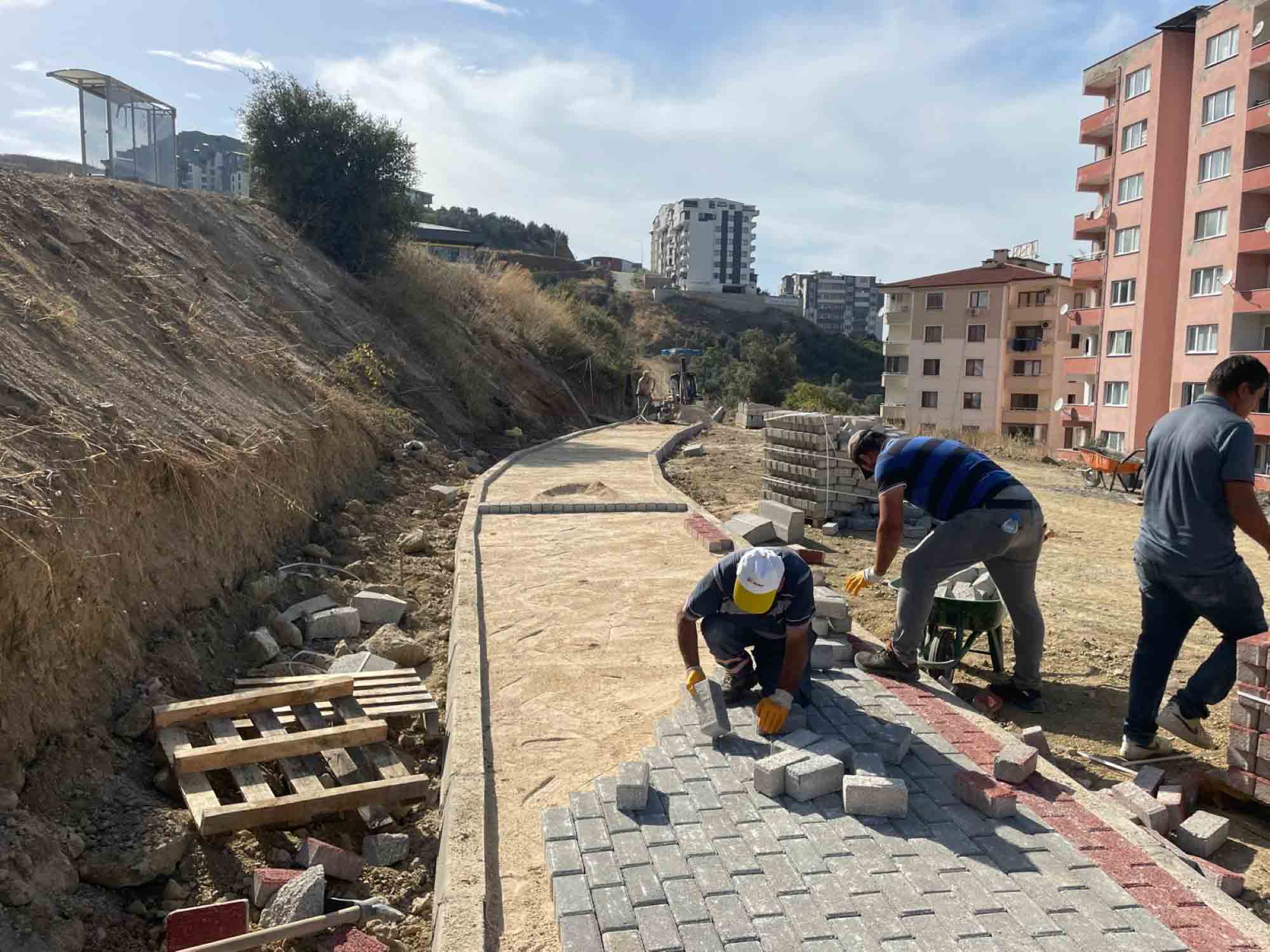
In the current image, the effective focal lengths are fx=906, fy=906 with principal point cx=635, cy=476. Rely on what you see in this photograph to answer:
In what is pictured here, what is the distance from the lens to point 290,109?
1880cm

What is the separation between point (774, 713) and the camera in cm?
413

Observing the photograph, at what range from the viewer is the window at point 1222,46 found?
87.7 feet

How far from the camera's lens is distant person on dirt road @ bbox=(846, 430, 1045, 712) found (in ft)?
15.9

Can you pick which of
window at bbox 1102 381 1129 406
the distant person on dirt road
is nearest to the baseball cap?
the distant person on dirt road

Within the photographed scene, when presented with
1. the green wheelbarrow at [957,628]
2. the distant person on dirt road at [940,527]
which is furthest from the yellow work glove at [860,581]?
the green wheelbarrow at [957,628]

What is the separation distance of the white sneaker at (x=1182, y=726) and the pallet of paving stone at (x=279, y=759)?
12.2ft

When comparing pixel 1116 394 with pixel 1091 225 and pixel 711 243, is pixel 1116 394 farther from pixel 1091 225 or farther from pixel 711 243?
pixel 711 243

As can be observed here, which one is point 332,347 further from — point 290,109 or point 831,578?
point 831,578

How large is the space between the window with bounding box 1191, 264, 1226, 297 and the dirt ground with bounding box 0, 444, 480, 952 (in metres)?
29.5

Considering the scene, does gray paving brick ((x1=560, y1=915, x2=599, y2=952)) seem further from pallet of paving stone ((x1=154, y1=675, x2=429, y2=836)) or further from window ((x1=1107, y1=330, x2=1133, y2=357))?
window ((x1=1107, y1=330, x2=1133, y2=357))

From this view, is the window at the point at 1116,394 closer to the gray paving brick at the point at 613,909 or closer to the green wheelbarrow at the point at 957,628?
Answer: the green wheelbarrow at the point at 957,628

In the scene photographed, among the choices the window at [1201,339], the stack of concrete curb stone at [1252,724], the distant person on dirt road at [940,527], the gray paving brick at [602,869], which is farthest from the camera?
the window at [1201,339]

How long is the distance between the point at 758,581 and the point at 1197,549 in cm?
211

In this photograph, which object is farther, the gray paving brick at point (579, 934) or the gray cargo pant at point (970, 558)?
the gray cargo pant at point (970, 558)
